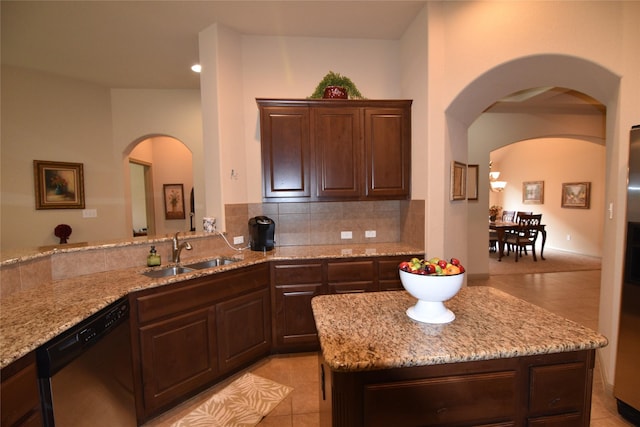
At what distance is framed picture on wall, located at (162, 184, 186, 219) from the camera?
6473 mm

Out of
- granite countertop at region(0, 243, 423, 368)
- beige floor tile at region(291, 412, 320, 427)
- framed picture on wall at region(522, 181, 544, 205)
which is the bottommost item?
beige floor tile at region(291, 412, 320, 427)

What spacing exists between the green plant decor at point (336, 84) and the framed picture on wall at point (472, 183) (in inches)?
121

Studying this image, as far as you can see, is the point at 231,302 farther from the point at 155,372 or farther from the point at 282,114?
the point at 282,114

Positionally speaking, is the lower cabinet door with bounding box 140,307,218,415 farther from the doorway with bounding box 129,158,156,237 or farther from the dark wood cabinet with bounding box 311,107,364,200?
the doorway with bounding box 129,158,156,237

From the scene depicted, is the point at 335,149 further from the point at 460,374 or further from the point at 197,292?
the point at 460,374

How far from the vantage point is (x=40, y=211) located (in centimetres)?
403

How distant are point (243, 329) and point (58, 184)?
3680mm

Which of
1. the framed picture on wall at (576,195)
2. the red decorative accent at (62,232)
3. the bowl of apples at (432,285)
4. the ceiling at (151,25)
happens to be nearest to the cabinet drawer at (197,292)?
the bowl of apples at (432,285)

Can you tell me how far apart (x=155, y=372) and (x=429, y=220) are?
2.57 meters

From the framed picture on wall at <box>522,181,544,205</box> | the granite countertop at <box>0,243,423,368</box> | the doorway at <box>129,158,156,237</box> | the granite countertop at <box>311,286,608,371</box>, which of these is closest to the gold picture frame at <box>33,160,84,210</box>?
the doorway at <box>129,158,156,237</box>

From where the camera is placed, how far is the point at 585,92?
2555 millimetres

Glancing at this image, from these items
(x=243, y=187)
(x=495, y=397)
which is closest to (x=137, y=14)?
(x=243, y=187)

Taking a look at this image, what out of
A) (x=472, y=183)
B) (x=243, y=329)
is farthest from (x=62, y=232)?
(x=472, y=183)

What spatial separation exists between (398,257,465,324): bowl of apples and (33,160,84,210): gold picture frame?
16.1 feet
